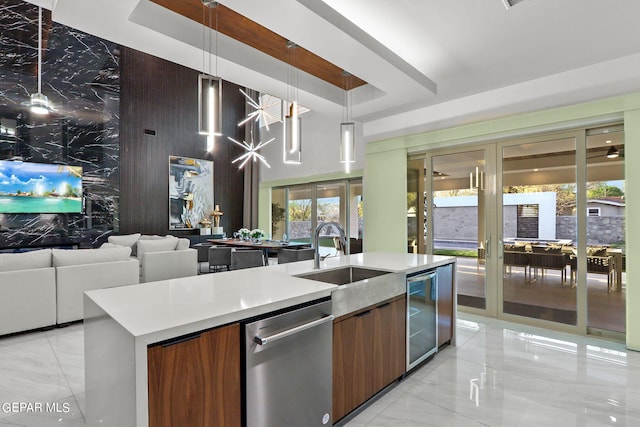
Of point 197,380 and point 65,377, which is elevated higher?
point 197,380

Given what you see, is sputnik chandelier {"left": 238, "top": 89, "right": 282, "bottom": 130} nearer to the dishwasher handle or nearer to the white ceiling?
the white ceiling

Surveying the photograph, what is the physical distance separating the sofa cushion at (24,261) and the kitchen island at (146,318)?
279 centimetres

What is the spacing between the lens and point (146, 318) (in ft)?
4.26

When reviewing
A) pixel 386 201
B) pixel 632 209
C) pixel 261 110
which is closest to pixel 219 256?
pixel 261 110

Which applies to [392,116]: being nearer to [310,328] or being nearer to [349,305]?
[349,305]

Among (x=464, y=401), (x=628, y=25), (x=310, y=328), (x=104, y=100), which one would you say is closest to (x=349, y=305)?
(x=310, y=328)

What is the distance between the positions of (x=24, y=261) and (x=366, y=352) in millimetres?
3897

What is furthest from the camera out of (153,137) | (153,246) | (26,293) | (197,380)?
(153,137)

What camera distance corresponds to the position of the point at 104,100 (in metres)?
7.14

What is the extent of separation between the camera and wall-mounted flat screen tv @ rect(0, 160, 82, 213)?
6.09 metres

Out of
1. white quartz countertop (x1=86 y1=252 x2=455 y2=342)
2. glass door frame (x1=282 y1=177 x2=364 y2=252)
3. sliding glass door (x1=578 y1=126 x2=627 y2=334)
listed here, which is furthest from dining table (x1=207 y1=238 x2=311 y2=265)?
sliding glass door (x1=578 y1=126 x2=627 y2=334)

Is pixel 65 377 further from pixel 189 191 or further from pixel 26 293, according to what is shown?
pixel 189 191

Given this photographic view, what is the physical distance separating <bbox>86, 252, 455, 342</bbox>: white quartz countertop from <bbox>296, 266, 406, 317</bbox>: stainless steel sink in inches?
5.0

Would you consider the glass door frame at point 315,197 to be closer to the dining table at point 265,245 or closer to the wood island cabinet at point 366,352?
the dining table at point 265,245
